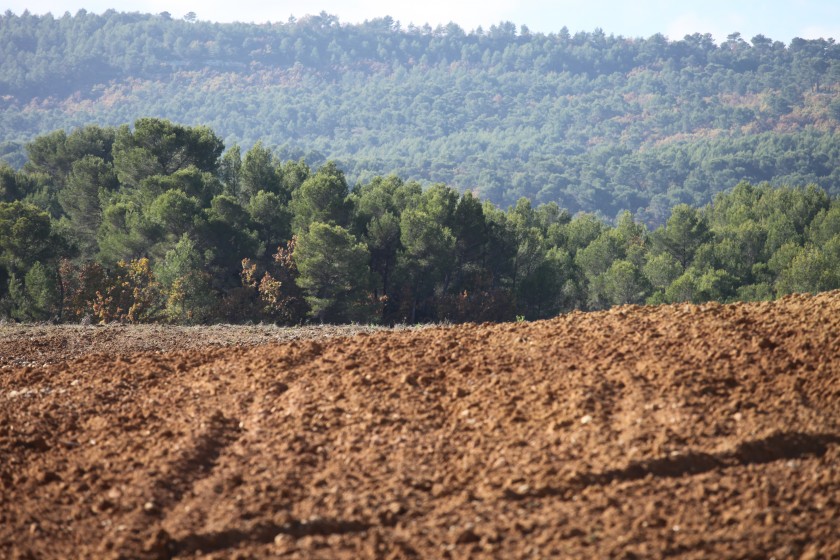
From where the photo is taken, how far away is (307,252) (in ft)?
104

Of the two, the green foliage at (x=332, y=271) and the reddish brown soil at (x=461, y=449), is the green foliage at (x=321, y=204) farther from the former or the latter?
the reddish brown soil at (x=461, y=449)

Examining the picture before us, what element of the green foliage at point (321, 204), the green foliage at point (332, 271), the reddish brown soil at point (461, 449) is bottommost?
the green foliage at point (332, 271)

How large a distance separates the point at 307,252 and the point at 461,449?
2623cm

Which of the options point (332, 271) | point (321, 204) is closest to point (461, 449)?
point (332, 271)

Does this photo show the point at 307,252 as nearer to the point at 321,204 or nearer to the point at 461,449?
the point at 321,204

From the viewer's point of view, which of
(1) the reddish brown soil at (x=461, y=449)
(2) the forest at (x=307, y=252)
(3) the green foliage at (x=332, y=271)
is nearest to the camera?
(1) the reddish brown soil at (x=461, y=449)

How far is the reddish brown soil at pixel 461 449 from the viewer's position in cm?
498

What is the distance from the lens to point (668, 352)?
715cm

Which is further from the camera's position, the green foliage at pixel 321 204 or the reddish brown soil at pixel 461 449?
the green foliage at pixel 321 204

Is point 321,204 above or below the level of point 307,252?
above

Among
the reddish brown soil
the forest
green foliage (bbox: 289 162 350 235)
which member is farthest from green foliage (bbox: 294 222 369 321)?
the reddish brown soil

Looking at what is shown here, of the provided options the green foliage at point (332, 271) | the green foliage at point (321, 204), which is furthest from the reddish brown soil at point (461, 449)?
the green foliage at point (321, 204)

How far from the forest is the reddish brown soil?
23285 millimetres

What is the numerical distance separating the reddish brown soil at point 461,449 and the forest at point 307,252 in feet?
76.4
